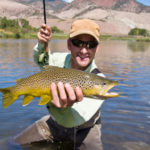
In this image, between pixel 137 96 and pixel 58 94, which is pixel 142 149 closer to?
pixel 58 94

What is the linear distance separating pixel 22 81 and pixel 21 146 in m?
1.87

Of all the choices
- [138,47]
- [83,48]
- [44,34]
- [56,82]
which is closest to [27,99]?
[56,82]

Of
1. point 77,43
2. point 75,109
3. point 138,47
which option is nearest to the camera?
point 75,109

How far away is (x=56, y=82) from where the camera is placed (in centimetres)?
309

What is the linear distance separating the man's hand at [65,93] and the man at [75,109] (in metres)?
0.11

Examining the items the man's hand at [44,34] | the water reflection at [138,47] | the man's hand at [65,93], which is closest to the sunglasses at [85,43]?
the man's hand at [44,34]

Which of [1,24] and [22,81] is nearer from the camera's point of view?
[22,81]

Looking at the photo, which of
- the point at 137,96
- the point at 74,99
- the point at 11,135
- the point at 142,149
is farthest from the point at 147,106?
the point at 74,99

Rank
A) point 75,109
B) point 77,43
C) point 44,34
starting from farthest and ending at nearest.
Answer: point 77,43, point 75,109, point 44,34

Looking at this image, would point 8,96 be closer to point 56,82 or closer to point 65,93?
point 56,82

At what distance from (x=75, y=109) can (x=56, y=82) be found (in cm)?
91

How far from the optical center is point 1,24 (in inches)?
3937

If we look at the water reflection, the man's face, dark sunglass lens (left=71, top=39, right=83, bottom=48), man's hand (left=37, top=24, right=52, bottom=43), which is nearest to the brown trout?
man's hand (left=37, top=24, right=52, bottom=43)

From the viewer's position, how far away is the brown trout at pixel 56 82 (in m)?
3.11
